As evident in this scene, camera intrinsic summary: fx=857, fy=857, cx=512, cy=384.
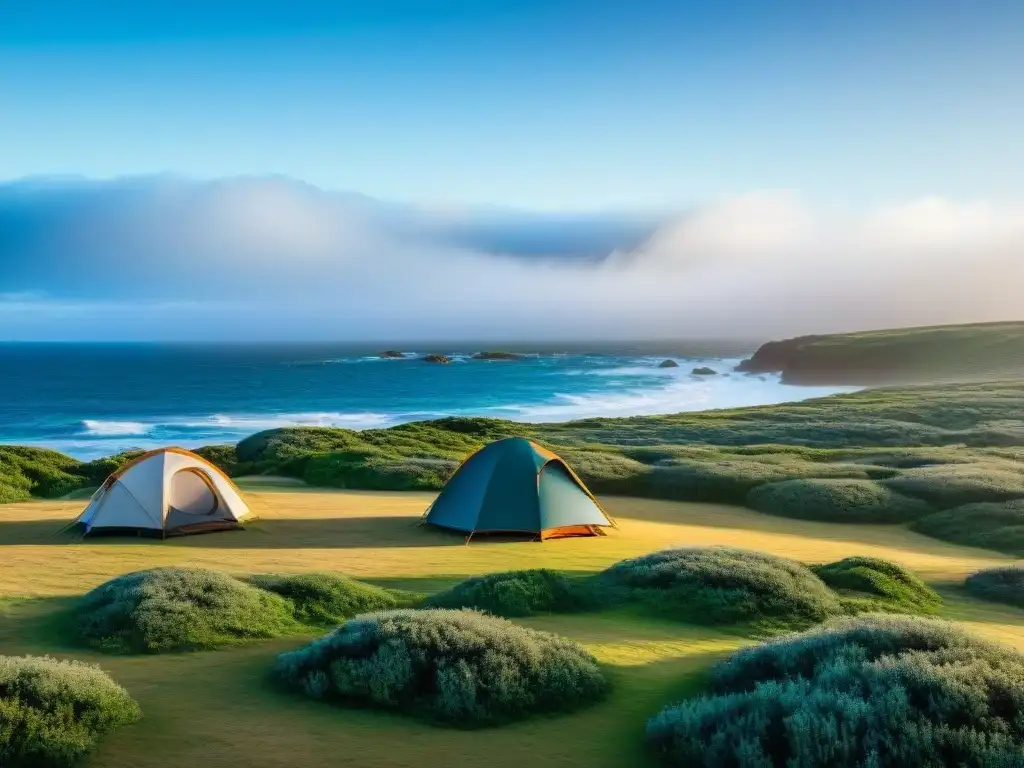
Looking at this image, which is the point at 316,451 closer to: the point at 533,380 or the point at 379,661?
the point at 379,661

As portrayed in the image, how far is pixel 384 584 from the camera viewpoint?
16.0 meters

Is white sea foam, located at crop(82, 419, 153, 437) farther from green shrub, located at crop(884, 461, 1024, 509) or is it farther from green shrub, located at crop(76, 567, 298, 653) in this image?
green shrub, located at crop(76, 567, 298, 653)

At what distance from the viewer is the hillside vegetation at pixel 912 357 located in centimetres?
10694

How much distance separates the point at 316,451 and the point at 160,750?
31769mm

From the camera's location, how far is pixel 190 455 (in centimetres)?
2220

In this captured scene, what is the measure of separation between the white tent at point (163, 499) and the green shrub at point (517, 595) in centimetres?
1065

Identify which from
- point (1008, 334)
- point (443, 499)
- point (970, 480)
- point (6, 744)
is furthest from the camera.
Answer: point (1008, 334)

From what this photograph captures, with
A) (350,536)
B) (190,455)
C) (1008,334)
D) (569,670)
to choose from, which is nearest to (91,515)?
(190,455)

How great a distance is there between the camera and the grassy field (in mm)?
7707

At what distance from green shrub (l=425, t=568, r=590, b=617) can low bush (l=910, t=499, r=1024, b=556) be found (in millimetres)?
14699

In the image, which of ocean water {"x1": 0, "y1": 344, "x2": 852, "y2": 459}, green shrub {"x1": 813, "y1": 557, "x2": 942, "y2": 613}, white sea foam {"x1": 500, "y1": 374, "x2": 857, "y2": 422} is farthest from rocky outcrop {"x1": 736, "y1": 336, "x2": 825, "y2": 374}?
green shrub {"x1": 813, "y1": 557, "x2": 942, "y2": 613}

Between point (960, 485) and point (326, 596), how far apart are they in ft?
75.6

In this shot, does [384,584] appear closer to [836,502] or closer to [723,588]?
[723,588]

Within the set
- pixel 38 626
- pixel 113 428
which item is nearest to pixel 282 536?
pixel 38 626
